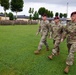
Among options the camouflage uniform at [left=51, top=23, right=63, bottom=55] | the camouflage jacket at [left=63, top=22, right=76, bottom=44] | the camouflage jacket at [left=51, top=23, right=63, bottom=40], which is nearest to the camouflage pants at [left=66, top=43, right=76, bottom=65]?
the camouflage jacket at [left=63, top=22, right=76, bottom=44]

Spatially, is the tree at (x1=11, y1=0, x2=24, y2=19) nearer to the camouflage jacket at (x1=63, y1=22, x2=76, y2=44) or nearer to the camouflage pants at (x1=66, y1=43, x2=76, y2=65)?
the camouflage jacket at (x1=63, y1=22, x2=76, y2=44)

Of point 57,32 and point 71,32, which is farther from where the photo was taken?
point 57,32

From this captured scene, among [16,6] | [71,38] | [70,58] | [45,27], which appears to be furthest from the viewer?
[16,6]

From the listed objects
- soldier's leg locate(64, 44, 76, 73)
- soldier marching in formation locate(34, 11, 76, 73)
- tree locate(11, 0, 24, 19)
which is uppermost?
tree locate(11, 0, 24, 19)

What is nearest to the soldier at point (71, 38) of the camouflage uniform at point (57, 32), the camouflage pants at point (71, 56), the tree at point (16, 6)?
the camouflage pants at point (71, 56)

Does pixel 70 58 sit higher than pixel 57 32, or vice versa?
pixel 57 32

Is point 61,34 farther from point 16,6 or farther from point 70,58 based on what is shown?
point 16,6

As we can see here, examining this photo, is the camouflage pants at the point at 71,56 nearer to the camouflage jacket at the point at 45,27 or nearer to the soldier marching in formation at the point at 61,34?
the soldier marching in formation at the point at 61,34

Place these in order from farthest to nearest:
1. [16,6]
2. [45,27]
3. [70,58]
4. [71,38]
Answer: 1. [16,6]
2. [45,27]
3. [71,38]
4. [70,58]

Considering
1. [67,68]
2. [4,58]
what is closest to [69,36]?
[67,68]

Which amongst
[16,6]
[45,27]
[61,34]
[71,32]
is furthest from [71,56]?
[16,6]

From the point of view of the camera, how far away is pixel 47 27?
13.9m

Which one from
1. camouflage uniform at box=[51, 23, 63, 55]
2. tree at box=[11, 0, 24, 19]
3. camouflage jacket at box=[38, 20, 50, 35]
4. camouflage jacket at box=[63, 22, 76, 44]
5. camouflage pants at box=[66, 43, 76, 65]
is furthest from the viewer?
tree at box=[11, 0, 24, 19]

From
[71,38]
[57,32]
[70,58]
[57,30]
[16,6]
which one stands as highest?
[16,6]
